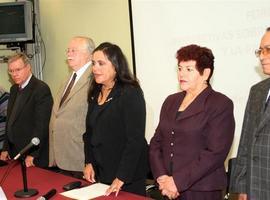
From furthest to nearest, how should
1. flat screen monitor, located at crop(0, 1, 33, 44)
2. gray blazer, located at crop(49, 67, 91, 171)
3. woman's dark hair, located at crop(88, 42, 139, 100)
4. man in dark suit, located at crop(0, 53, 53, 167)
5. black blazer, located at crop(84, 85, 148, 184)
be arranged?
flat screen monitor, located at crop(0, 1, 33, 44) → man in dark suit, located at crop(0, 53, 53, 167) → gray blazer, located at crop(49, 67, 91, 171) → woman's dark hair, located at crop(88, 42, 139, 100) → black blazer, located at crop(84, 85, 148, 184)

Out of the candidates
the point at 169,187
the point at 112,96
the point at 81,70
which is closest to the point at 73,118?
the point at 81,70

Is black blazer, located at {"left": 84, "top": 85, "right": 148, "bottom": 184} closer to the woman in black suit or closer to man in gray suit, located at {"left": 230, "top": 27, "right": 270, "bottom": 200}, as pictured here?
the woman in black suit

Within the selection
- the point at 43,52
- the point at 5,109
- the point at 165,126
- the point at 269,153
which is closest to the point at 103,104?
the point at 165,126

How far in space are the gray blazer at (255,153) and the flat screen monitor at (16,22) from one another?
3.08 metres

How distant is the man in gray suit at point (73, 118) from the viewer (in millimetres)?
2930

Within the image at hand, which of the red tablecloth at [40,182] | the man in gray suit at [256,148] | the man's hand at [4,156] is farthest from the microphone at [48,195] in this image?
the man's hand at [4,156]

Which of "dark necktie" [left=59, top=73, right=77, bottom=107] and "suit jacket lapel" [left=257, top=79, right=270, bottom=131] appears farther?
"dark necktie" [left=59, top=73, right=77, bottom=107]

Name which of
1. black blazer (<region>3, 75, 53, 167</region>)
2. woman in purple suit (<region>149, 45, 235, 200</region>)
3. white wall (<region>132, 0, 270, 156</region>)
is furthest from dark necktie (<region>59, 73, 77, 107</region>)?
woman in purple suit (<region>149, 45, 235, 200</region>)

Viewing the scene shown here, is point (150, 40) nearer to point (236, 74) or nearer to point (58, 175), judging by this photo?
point (236, 74)

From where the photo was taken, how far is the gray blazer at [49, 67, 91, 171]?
293cm

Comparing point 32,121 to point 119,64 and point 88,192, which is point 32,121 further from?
point 88,192

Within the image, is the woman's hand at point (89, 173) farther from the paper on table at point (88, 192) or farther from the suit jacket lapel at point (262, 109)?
the suit jacket lapel at point (262, 109)

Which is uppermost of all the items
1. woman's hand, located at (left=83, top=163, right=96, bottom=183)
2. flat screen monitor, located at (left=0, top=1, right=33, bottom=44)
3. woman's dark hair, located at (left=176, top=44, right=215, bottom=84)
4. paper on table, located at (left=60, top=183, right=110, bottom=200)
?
flat screen monitor, located at (left=0, top=1, right=33, bottom=44)

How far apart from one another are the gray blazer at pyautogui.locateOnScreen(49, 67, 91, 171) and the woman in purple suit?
Result: 2.48ft
